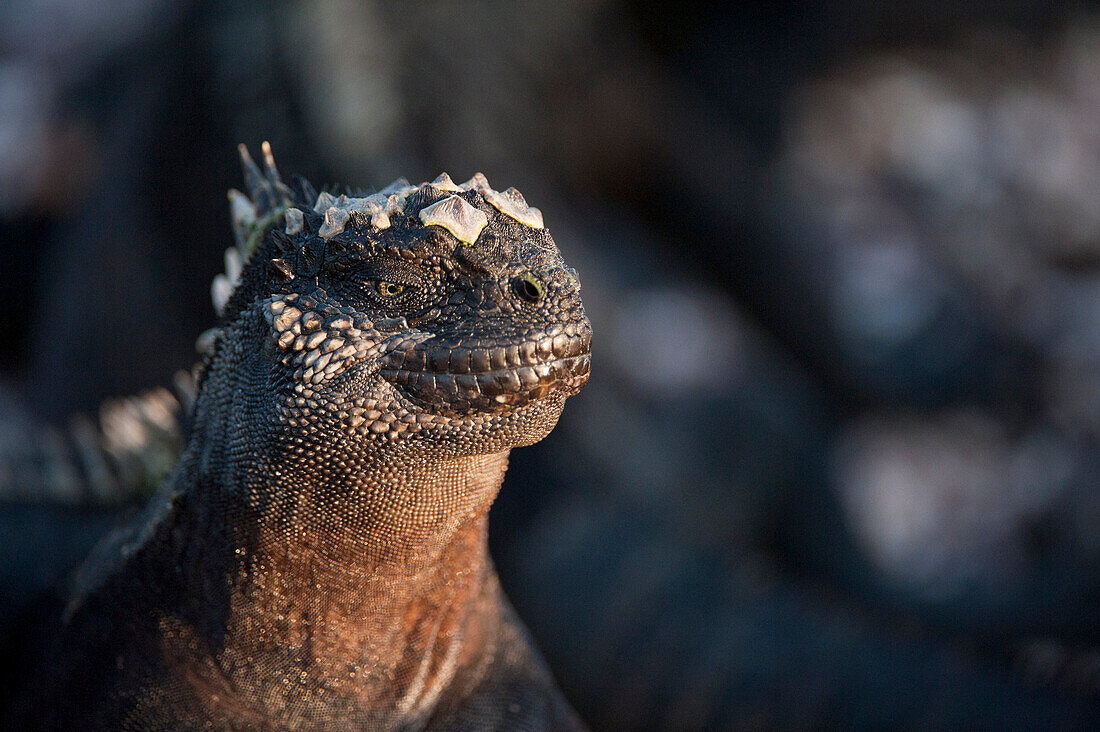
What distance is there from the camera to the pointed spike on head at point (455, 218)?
1.50 metres

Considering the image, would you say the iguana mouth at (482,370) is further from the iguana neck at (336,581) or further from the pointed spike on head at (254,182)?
the pointed spike on head at (254,182)

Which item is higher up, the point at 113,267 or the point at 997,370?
the point at 997,370

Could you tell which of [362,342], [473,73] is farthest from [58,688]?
[473,73]

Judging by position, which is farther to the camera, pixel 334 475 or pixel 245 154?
pixel 245 154

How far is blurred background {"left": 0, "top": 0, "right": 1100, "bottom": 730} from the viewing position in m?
4.16

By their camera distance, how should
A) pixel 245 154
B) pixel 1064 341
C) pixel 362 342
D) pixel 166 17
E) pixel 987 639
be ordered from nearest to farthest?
pixel 362 342
pixel 245 154
pixel 987 639
pixel 166 17
pixel 1064 341

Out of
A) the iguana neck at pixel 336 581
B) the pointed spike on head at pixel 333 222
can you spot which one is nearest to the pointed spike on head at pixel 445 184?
the pointed spike on head at pixel 333 222

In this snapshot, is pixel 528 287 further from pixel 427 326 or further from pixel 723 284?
pixel 723 284

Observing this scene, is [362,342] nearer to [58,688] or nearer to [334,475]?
[334,475]

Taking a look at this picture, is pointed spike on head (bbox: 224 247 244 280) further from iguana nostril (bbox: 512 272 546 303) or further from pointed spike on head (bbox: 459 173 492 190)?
iguana nostril (bbox: 512 272 546 303)

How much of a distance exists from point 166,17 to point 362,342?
22.0 feet

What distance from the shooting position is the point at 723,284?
7.90 m

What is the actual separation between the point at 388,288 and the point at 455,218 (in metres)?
0.16

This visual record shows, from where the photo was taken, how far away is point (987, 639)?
4152mm
